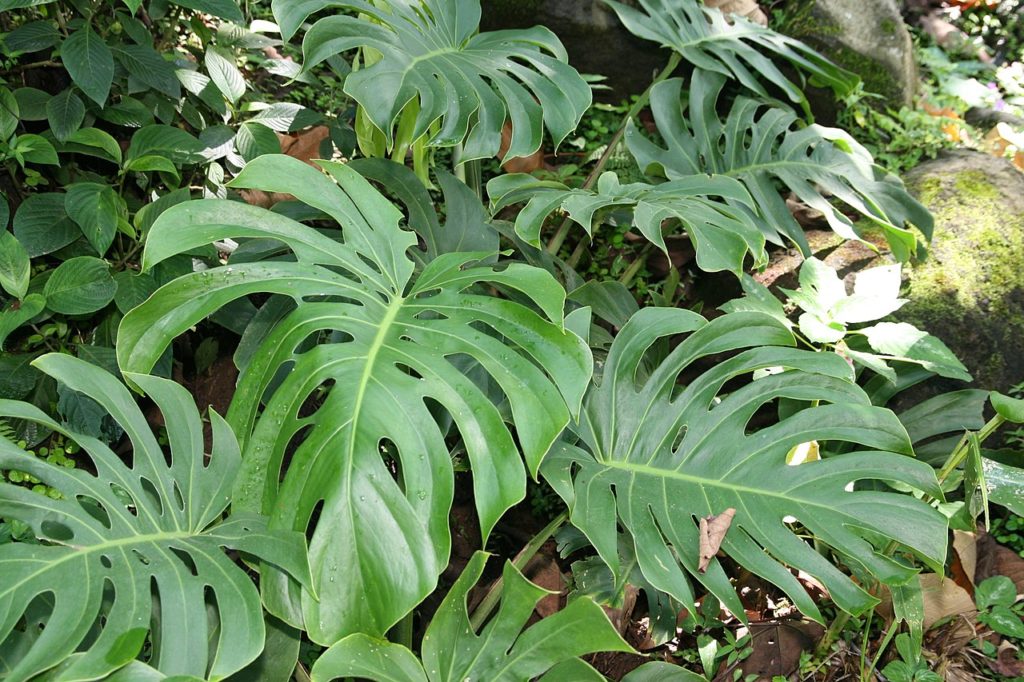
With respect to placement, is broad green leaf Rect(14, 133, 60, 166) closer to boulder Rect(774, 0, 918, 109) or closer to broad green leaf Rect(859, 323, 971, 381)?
broad green leaf Rect(859, 323, 971, 381)

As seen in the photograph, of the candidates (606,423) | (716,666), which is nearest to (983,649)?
(716,666)

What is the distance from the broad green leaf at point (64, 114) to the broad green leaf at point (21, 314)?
1.45ft

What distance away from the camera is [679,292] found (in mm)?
2641

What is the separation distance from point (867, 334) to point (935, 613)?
2.16 ft

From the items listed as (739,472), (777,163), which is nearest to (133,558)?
(739,472)

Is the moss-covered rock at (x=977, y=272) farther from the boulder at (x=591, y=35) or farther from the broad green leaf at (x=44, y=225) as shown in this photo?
the broad green leaf at (x=44, y=225)

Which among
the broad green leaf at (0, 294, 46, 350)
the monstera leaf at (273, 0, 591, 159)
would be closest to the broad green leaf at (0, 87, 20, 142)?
the broad green leaf at (0, 294, 46, 350)

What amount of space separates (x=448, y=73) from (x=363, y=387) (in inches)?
31.6

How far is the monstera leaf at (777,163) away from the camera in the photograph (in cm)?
221

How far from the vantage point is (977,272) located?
2402 mm

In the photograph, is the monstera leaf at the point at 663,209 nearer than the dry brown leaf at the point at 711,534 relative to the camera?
No

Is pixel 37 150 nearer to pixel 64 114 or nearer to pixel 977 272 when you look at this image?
pixel 64 114

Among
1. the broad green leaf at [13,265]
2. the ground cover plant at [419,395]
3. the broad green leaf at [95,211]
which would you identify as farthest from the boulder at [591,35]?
the broad green leaf at [13,265]

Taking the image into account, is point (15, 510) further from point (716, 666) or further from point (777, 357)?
point (716, 666)
